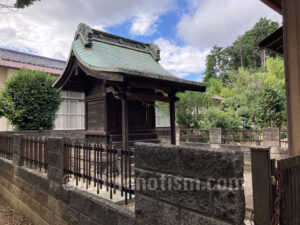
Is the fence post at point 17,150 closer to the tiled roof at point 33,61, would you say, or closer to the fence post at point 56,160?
the fence post at point 56,160

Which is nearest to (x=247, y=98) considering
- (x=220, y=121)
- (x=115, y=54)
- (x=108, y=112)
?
(x=220, y=121)

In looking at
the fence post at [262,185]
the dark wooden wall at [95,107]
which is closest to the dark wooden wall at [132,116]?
the dark wooden wall at [95,107]

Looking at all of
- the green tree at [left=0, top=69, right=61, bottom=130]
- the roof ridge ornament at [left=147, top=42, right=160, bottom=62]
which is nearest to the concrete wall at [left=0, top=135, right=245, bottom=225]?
the roof ridge ornament at [left=147, top=42, right=160, bottom=62]

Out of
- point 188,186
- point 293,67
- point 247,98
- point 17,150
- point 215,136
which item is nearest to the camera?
point 188,186

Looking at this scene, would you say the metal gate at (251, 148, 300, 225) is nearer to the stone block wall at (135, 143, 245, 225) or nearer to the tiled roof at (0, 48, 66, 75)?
the stone block wall at (135, 143, 245, 225)

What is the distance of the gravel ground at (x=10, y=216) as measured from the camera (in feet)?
15.0

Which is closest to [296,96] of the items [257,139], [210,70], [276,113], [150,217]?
[150,217]

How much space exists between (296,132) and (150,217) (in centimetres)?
233

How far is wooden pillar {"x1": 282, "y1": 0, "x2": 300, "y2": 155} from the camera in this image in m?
2.82

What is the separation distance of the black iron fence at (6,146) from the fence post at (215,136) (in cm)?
832

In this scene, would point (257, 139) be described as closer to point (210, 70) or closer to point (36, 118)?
point (36, 118)

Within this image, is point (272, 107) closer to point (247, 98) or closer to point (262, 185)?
point (247, 98)

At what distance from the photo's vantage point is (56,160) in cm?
389

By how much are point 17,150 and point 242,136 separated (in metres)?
8.92
